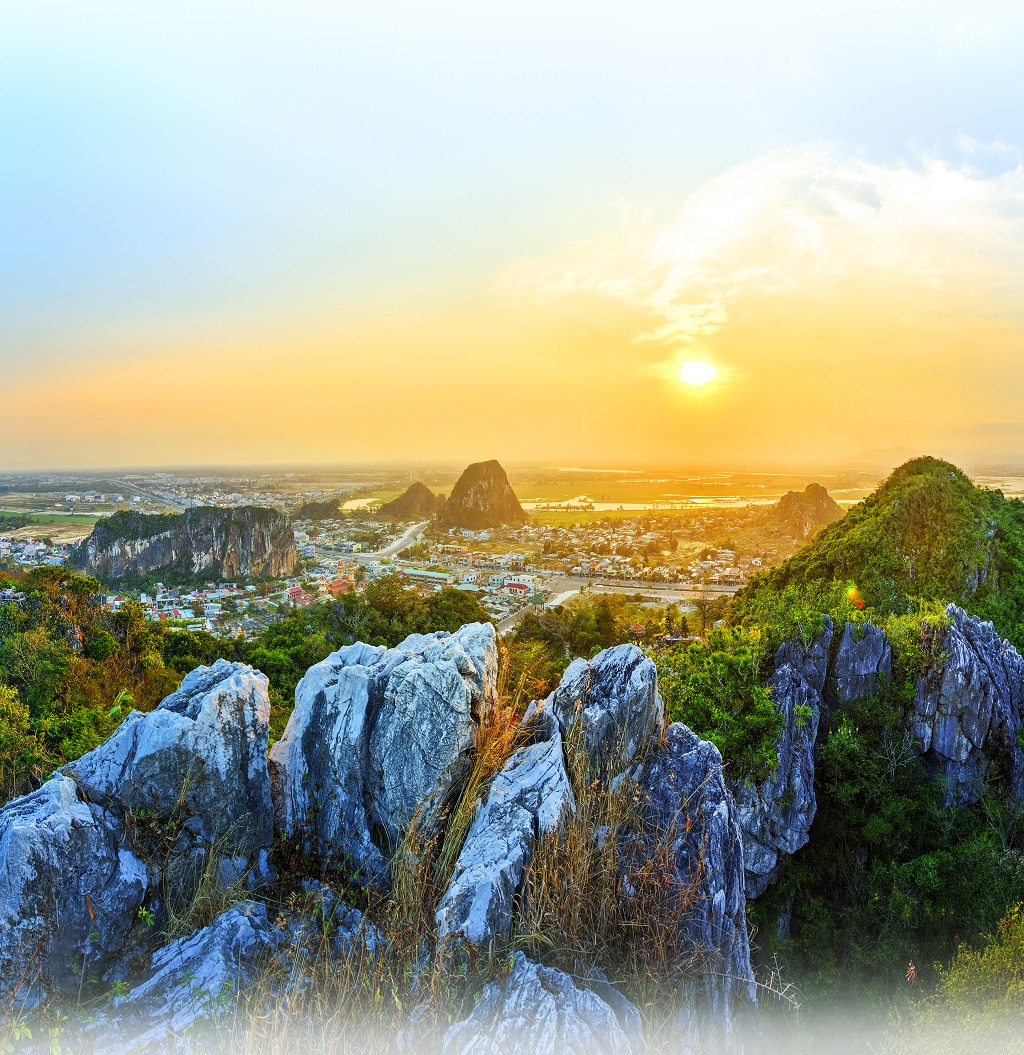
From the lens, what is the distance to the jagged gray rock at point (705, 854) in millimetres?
3482

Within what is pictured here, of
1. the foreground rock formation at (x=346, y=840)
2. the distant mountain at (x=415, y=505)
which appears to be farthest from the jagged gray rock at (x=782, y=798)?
the distant mountain at (x=415, y=505)

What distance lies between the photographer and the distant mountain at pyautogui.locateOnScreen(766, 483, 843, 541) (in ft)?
136

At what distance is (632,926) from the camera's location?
345 centimetres

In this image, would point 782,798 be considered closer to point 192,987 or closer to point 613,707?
point 613,707

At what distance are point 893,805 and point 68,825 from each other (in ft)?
36.4

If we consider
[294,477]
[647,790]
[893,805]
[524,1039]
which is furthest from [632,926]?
[294,477]

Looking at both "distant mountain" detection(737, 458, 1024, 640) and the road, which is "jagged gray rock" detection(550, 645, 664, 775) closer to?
"distant mountain" detection(737, 458, 1024, 640)

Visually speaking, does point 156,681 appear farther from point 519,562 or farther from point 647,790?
point 519,562

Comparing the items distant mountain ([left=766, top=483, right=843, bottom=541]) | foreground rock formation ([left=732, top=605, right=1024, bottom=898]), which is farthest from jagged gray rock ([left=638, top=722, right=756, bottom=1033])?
distant mountain ([left=766, top=483, right=843, bottom=541])

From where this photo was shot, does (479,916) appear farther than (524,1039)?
Yes

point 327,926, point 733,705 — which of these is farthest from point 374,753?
point 733,705

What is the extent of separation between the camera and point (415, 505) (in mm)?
70625

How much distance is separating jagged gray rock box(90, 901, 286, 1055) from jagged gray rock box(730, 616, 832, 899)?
7.25 metres

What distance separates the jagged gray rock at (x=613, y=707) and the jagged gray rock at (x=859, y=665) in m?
7.47
